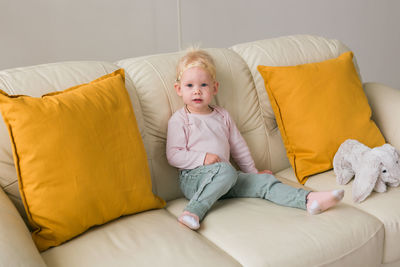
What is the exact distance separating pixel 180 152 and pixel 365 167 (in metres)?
0.71

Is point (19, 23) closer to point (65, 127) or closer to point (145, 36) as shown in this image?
point (145, 36)

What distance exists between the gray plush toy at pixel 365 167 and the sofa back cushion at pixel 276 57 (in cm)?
28

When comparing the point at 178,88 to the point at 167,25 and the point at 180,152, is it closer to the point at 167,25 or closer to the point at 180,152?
the point at 180,152

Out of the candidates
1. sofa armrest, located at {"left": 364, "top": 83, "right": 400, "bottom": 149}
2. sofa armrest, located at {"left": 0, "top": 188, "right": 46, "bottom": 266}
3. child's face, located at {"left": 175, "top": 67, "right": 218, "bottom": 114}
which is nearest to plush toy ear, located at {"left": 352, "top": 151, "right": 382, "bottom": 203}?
sofa armrest, located at {"left": 364, "top": 83, "right": 400, "bottom": 149}

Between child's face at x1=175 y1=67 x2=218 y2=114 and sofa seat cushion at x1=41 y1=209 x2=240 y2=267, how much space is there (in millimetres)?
518

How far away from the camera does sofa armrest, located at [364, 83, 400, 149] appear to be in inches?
77.5

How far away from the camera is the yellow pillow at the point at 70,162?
1.31 m

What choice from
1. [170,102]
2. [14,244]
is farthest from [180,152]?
[14,244]

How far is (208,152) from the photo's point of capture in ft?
5.67

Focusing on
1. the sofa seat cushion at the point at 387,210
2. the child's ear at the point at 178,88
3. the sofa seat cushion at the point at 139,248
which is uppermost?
the child's ear at the point at 178,88

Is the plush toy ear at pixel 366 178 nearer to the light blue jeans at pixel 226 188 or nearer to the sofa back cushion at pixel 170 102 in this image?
the light blue jeans at pixel 226 188

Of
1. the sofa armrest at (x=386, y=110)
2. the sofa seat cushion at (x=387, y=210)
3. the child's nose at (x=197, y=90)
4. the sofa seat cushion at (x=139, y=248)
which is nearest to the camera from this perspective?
the sofa seat cushion at (x=139, y=248)

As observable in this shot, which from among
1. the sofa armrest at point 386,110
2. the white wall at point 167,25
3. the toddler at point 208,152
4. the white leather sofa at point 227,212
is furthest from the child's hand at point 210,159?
the white wall at point 167,25

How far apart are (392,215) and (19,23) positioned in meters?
2.11
